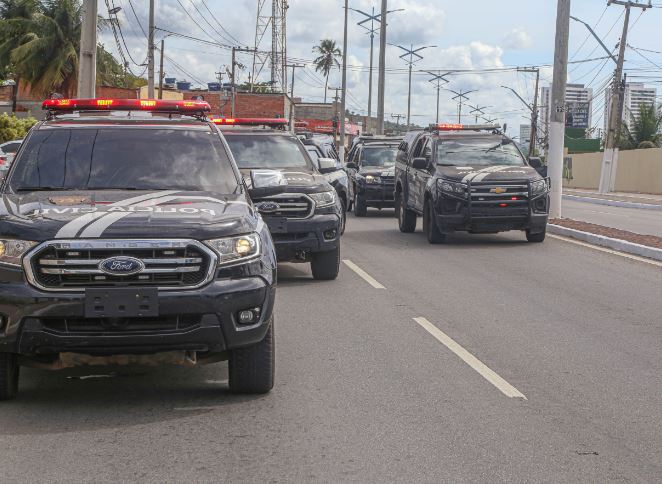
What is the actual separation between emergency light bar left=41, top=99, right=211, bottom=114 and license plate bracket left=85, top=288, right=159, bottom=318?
2975 millimetres

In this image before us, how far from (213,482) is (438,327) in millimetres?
4840

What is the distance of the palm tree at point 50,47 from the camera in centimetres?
5656

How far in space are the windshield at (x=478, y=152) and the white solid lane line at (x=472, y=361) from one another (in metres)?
8.94

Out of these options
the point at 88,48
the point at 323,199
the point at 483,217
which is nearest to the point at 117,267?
the point at 323,199

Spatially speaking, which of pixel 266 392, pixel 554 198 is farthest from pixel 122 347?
pixel 554 198

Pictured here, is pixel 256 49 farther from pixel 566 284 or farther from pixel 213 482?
pixel 213 482

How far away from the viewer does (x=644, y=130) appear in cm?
6688

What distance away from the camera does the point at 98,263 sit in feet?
20.1

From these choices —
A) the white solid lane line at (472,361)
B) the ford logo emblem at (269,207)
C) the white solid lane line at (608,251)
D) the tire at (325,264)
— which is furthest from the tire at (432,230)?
the white solid lane line at (472,361)

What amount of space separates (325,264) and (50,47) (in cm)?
4764

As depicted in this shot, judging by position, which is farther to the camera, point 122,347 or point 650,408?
point 650,408

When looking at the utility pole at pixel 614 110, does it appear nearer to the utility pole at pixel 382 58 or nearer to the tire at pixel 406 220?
the utility pole at pixel 382 58

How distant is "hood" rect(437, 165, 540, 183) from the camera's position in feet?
58.2

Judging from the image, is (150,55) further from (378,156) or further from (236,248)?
(236,248)
